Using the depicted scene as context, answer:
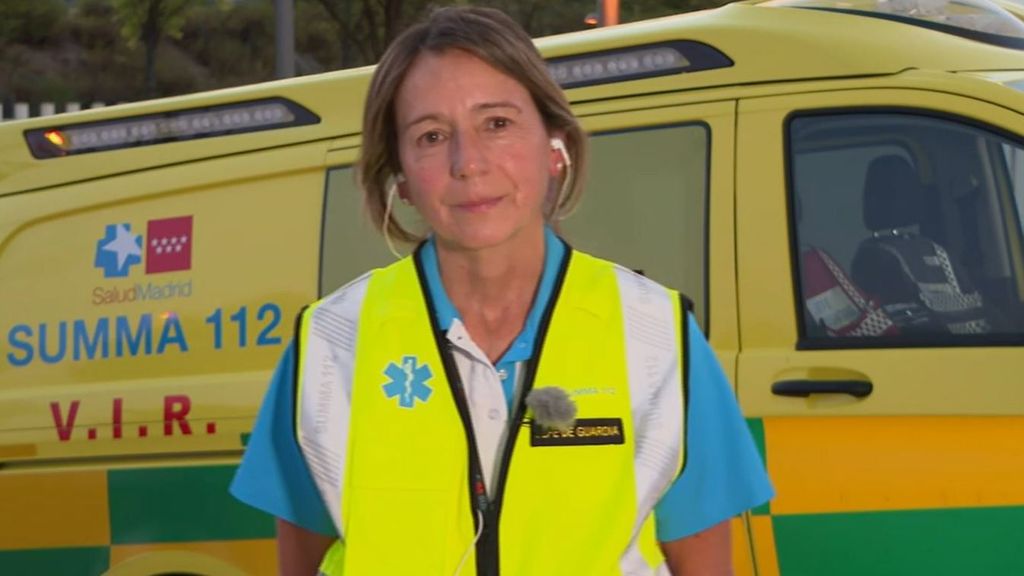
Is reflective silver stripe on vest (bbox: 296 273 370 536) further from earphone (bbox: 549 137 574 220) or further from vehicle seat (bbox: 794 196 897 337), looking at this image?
vehicle seat (bbox: 794 196 897 337)

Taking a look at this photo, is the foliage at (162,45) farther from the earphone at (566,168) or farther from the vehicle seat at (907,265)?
the earphone at (566,168)

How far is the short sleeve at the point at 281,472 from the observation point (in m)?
2.14

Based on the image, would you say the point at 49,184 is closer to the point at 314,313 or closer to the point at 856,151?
the point at 856,151

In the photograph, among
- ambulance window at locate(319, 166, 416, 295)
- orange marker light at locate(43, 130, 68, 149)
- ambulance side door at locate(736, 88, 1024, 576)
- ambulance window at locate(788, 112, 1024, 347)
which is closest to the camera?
ambulance side door at locate(736, 88, 1024, 576)

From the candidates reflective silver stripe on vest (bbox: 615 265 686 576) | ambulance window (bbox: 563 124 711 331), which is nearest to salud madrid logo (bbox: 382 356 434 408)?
reflective silver stripe on vest (bbox: 615 265 686 576)

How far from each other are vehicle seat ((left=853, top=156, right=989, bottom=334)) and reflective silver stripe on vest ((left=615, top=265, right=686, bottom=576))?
178 cm

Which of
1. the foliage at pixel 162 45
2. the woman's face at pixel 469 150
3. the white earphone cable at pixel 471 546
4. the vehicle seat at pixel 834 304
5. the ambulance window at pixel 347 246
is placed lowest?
the white earphone cable at pixel 471 546

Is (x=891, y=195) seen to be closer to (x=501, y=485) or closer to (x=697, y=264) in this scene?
(x=697, y=264)

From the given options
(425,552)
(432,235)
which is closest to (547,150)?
(432,235)

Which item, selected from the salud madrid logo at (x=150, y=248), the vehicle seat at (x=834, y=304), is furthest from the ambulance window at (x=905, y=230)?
the salud madrid logo at (x=150, y=248)

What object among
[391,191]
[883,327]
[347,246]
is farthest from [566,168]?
[347,246]

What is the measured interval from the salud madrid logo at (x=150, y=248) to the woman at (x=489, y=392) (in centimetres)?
219

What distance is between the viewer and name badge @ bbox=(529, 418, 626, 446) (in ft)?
6.63

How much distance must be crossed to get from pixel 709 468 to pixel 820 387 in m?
1.71
